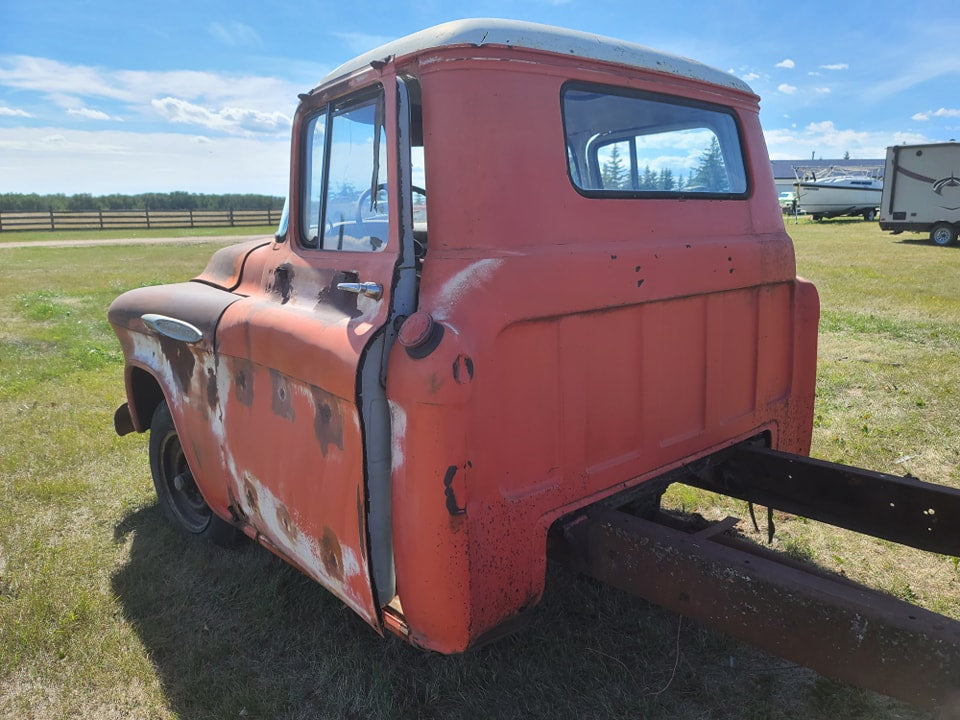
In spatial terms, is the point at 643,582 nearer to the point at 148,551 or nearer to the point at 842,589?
the point at 842,589

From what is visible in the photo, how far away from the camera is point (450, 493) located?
6.33 ft

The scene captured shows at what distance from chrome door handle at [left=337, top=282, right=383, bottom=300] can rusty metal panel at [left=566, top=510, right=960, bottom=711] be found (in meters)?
1.00

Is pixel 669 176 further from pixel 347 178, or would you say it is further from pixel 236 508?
pixel 236 508

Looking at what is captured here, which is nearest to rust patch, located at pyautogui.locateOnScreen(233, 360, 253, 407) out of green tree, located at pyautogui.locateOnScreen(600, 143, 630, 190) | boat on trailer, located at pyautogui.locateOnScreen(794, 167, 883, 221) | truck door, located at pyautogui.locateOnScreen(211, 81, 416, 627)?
truck door, located at pyautogui.locateOnScreen(211, 81, 416, 627)

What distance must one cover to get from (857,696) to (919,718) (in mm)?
189

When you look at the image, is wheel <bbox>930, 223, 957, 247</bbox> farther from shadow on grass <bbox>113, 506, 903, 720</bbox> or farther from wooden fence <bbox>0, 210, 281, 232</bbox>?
wooden fence <bbox>0, 210, 281, 232</bbox>

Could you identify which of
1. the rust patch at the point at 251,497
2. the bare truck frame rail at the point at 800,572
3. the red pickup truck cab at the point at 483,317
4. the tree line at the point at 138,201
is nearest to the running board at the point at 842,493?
the bare truck frame rail at the point at 800,572

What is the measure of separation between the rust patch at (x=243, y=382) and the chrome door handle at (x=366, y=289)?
2.07ft

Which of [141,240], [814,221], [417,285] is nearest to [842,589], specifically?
[417,285]

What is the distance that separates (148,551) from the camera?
370 centimetres

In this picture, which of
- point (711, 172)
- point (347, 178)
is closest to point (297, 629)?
point (347, 178)

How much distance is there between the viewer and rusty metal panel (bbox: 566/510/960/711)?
1.59m

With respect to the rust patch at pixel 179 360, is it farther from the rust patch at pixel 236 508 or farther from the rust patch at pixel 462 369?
the rust patch at pixel 462 369

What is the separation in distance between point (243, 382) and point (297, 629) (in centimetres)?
111
